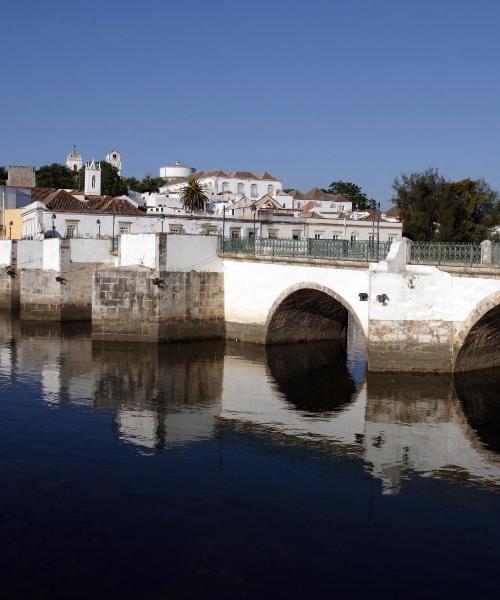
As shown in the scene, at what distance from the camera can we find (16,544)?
38.3ft

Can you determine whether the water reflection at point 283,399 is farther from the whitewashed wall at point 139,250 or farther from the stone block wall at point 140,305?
the whitewashed wall at point 139,250

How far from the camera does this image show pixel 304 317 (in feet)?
104

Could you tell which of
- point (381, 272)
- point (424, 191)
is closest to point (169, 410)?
point (381, 272)

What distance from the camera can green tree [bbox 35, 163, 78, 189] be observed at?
86.1 m

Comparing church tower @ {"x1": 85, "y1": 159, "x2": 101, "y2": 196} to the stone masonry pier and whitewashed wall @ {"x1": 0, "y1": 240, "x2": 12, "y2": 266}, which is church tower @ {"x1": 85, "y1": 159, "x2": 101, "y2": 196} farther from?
the stone masonry pier

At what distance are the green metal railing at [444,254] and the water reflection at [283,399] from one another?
3.48 meters

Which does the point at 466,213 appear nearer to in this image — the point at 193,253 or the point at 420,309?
the point at 193,253

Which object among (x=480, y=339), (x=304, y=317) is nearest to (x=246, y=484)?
(x=480, y=339)

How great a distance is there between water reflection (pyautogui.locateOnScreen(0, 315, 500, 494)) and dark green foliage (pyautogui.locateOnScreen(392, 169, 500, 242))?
23935 millimetres

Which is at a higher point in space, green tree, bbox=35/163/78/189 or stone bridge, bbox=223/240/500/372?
green tree, bbox=35/163/78/189

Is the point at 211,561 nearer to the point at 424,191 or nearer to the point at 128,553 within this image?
the point at 128,553

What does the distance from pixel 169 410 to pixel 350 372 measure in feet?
26.5

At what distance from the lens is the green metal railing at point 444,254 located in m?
22.8

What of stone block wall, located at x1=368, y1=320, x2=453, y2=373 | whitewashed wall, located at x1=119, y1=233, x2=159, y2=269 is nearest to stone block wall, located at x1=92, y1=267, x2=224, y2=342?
whitewashed wall, located at x1=119, y1=233, x2=159, y2=269
